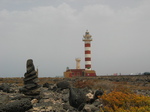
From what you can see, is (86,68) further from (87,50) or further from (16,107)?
(16,107)

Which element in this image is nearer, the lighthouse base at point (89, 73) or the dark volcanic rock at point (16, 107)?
the dark volcanic rock at point (16, 107)

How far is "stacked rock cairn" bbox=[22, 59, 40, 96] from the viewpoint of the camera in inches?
513

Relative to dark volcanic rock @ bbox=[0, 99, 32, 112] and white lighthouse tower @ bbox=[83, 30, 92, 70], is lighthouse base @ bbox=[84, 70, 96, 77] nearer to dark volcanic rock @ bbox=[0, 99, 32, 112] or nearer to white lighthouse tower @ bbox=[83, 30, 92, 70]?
white lighthouse tower @ bbox=[83, 30, 92, 70]

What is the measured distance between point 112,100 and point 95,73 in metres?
44.7

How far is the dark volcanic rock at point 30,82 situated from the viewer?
13023 mm

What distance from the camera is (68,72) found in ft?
181

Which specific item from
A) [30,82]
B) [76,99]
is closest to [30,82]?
[30,82]

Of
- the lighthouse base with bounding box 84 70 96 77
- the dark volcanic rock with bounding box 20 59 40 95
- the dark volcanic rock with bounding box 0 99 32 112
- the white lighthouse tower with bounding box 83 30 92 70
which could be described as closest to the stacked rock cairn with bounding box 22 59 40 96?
the dark volcanic rock with bounding box 20 59 40 95

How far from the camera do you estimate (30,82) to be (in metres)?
13.3

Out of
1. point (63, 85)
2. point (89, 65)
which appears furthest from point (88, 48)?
point (63, 85)

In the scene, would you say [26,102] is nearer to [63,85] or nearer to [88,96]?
[88,96]

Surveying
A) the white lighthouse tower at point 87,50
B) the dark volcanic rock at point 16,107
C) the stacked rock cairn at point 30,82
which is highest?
Result: the white lighthouse tower at point 87,50

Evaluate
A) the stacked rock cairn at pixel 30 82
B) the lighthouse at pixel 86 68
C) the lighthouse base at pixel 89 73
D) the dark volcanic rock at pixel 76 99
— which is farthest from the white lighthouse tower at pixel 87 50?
the dark volcanic rock at pixel 76 99

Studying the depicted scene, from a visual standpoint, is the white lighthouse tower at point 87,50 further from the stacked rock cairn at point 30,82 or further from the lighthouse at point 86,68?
the stacked rock cairn at point 30,82
